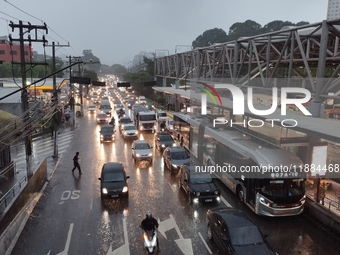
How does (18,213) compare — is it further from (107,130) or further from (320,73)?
(107,130)

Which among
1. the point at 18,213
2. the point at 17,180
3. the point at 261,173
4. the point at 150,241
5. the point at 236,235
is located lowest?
the point at 17,180

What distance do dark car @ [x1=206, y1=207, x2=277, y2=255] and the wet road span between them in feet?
3.02

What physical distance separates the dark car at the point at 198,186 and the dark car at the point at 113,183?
321 cm

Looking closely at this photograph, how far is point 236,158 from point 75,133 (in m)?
25.3

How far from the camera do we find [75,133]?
121 feet

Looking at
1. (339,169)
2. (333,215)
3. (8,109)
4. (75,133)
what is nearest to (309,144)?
(339,169)

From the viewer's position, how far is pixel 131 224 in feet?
45.4

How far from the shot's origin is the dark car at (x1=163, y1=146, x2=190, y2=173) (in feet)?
68.1

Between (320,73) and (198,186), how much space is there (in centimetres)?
790

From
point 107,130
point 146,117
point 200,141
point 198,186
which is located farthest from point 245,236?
point 146,117

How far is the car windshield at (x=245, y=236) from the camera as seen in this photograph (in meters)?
10.4

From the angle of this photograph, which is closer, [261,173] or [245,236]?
[245,236]

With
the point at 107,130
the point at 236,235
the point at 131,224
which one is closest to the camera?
the point at 236,235

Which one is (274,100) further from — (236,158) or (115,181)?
(115,181)
